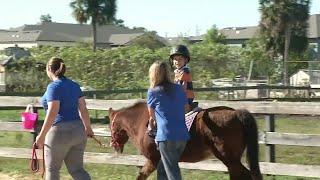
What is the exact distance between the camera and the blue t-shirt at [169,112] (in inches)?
242

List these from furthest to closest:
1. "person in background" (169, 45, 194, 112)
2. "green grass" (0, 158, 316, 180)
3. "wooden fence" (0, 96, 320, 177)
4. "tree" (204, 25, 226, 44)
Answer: "tree" (204, 25, 226, 44), "green grass" (0, 158, 316, 180), "wooden fence" (0, 96, 320, 177), "person in background" (169, 45, 194, 112)

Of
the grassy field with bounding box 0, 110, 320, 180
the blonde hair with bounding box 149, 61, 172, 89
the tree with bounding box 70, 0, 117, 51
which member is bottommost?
the grassy field with bounding box 0, 110, 320, 180

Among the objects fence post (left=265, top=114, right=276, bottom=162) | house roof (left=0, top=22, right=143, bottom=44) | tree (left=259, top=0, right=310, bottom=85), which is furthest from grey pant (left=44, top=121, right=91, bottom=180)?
house roof (left=0, top=22, right=143, bottom=44)

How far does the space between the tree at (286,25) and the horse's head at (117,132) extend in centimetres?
5095

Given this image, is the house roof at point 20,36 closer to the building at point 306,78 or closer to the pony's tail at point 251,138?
the building at point 306,78

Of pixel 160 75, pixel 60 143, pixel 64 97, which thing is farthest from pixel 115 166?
pixel 160 75

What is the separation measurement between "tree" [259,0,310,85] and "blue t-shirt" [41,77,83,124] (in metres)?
52.7

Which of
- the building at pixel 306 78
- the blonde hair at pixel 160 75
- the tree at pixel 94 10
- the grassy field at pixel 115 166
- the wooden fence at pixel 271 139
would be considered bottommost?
the building at pixel 306 78

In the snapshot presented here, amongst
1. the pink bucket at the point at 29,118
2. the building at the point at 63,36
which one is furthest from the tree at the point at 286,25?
the pink bucket at the point at 29,118

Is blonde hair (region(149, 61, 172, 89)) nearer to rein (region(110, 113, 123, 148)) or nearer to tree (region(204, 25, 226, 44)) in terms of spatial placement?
rein (region(110, 113, 123, 148))

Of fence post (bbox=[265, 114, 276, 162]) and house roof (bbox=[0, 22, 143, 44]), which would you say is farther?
house roof (bbox=[0, 22, 143, 44])

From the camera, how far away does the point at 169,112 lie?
20.2 ft

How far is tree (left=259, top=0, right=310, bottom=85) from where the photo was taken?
58.4 metres

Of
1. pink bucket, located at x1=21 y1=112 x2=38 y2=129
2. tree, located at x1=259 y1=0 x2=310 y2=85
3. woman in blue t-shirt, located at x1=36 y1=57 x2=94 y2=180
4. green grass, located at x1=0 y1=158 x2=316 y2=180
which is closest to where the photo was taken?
woman in blue t-shirt, located at x1=36 y1=57 x2=94 y2=180
